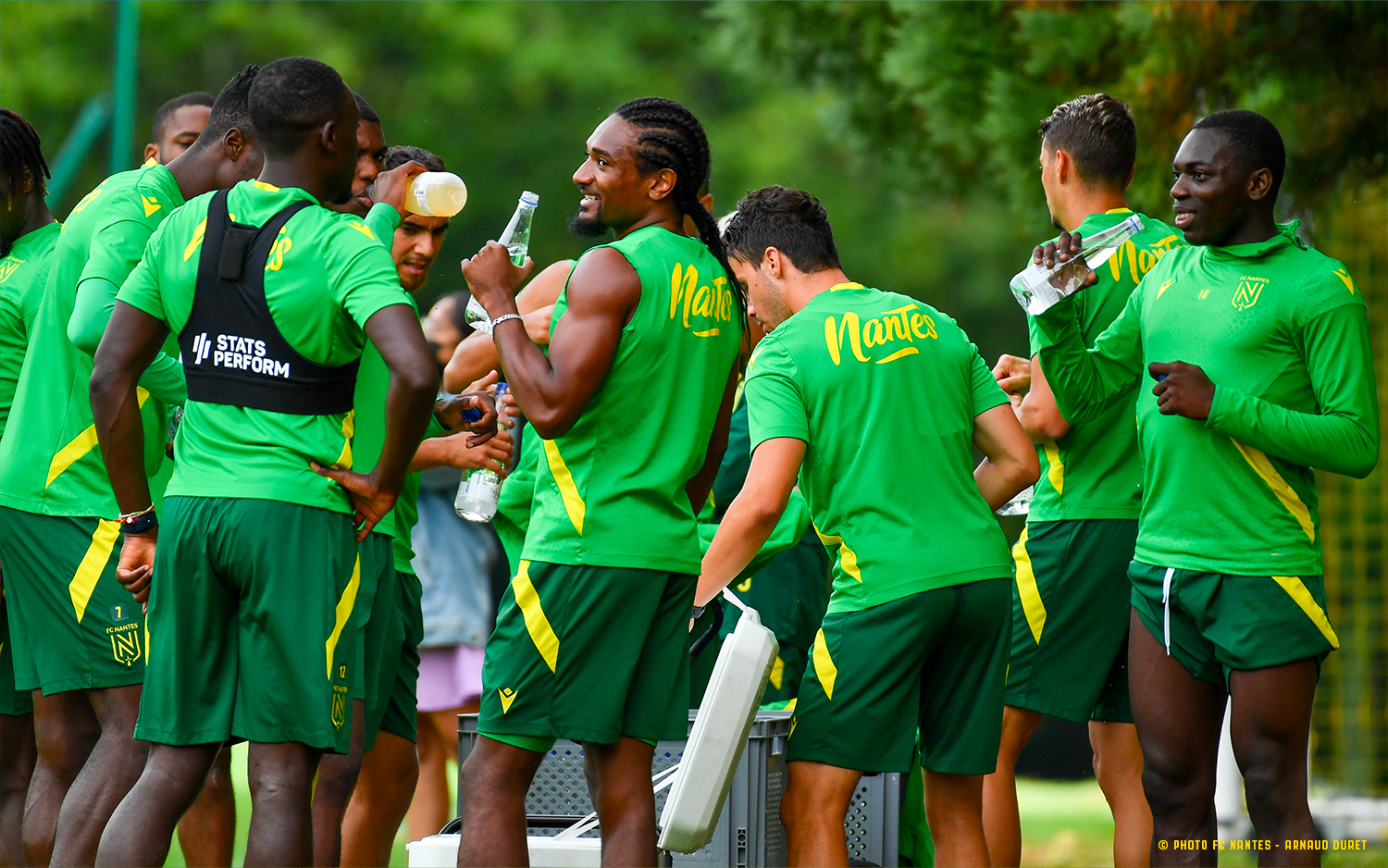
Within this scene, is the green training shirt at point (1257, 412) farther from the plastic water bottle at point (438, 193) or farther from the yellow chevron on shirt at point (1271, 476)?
the plastic water bottle at point (438, 193)

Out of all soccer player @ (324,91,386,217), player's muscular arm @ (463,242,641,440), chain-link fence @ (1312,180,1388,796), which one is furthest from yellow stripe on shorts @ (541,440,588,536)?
chain-link fence @ (1312,180,1388,796)

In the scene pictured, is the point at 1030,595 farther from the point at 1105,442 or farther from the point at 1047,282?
the point at 1047,282

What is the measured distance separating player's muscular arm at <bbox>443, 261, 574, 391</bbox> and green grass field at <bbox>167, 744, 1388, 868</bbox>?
2109 mm

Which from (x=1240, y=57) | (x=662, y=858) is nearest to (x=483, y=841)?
(x=662, y=858)

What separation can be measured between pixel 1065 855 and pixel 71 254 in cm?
622

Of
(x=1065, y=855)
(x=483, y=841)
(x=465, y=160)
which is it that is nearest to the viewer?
(x=483, y=841)

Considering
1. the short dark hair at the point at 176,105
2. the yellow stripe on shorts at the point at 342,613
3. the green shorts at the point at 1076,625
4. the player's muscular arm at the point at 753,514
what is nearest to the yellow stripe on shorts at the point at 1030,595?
the green shorts at the point at 1076,625

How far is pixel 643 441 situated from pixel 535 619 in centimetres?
53

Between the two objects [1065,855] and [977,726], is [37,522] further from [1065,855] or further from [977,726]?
[1065,855]

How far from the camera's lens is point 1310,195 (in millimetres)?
7266

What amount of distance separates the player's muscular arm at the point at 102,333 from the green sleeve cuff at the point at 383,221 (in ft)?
2.18

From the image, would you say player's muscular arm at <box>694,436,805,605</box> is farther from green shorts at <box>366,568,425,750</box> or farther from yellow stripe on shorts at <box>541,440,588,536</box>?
green shorts at <box>366,568,425,750</box>

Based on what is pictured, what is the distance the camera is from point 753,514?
4.05 m

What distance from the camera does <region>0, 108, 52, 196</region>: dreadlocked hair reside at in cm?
478
